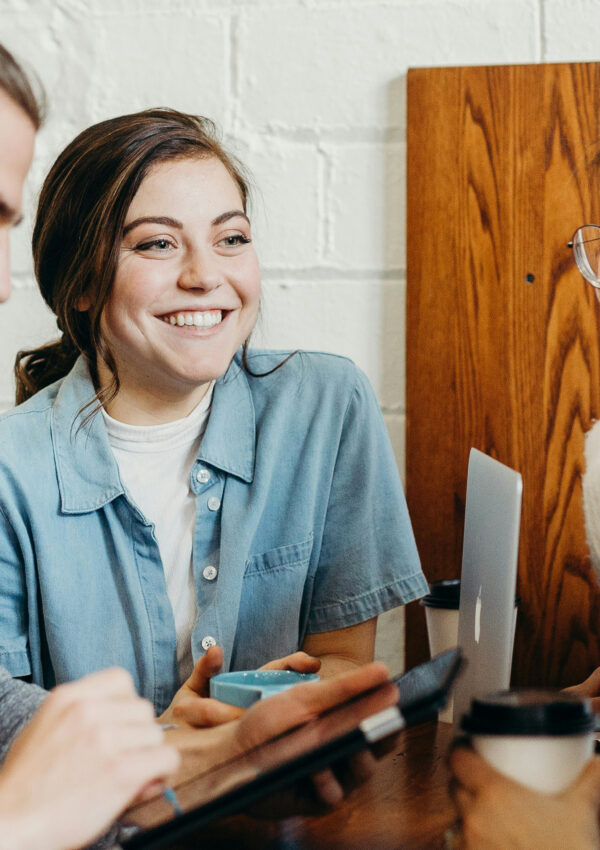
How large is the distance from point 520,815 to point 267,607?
0.70 meters

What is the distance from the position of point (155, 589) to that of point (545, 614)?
0.57 m

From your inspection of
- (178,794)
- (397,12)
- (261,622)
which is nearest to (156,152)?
(397,12)

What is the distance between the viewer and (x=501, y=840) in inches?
19.1

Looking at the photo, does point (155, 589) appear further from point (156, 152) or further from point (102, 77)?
point (102, 77)

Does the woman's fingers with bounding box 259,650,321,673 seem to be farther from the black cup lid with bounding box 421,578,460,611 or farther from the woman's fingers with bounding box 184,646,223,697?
the black cup lid with bounding box 421,578,460,611

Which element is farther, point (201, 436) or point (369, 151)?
point (369, 151)

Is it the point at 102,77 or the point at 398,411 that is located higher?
the point at 102,77

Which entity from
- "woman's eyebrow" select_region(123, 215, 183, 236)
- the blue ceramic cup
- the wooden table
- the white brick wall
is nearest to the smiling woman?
"woman's eyebrow" select_region(123, 215, 183, 236)

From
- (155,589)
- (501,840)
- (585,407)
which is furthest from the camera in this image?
(585,407)

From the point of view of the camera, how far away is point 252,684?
79 cm

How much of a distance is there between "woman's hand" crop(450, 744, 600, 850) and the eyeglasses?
743 millimetres

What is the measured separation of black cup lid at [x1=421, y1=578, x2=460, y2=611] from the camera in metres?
1.06

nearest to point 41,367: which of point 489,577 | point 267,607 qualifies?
point 267,607

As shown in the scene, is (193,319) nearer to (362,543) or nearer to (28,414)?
(28,414)
